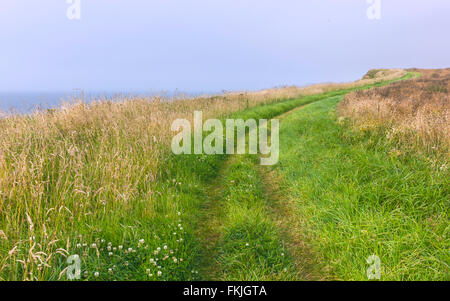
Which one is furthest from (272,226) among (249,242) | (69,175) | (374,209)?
(69,175)

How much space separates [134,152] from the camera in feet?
20.1

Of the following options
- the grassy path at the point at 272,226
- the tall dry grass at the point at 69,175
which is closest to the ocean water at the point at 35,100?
the tall dry grass at the point at 69,175

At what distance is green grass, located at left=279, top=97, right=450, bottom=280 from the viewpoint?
326cm

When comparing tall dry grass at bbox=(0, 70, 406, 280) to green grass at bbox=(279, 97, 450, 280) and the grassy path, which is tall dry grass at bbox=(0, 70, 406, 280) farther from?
green grass at bbox=(279, 97, 450, 280)

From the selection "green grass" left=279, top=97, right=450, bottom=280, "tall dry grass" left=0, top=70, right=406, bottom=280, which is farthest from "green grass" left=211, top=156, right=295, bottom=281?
"tall dry grass" left=0, top=70, right=406, bottom=280

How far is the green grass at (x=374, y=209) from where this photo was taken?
10.7 ft
